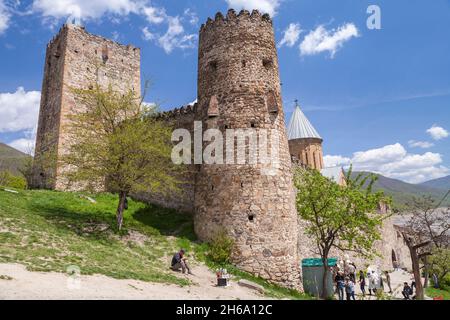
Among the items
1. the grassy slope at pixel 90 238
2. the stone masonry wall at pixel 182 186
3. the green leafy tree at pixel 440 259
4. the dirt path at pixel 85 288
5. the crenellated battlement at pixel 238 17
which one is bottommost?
the green leafy tree at pixel 440 259

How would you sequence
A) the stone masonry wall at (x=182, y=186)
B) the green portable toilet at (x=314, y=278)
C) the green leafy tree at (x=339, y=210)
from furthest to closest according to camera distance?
the stone masonry wall at (x=182, y=186) → the green portable toilet at (x=314, y=278) → the green leafy tree at (x=339, y=210)

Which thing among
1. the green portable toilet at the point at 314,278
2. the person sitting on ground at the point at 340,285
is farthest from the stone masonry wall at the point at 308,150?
the person sitting on ground at the point at 340,285

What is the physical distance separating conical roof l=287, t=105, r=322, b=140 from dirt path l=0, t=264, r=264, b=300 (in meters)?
42.1

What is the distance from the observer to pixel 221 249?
1512 cm

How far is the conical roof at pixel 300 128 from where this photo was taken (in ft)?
171

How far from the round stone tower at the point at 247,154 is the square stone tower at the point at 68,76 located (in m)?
12.4

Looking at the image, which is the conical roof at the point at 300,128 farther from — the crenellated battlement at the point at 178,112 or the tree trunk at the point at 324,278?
the tree trunk at the point at 324,278

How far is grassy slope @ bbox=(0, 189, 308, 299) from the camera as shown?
35.9 feet

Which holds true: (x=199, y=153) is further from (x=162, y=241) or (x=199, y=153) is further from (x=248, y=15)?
(x=248, y=15)

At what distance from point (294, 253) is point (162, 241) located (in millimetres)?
6109

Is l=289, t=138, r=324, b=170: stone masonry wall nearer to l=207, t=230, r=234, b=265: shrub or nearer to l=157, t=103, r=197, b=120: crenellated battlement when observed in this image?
l=157, t=103, r=197, b=120: crenellated battlement

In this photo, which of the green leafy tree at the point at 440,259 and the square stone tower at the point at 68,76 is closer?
the square stone tower at the point at 68,76

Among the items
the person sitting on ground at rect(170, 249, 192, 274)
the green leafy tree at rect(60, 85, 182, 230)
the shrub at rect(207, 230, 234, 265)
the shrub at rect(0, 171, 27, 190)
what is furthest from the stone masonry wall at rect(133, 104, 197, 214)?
the shrub at rect(0, 171, 27, 190)

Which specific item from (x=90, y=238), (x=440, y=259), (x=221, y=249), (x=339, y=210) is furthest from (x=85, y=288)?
(x=440, y=259)
